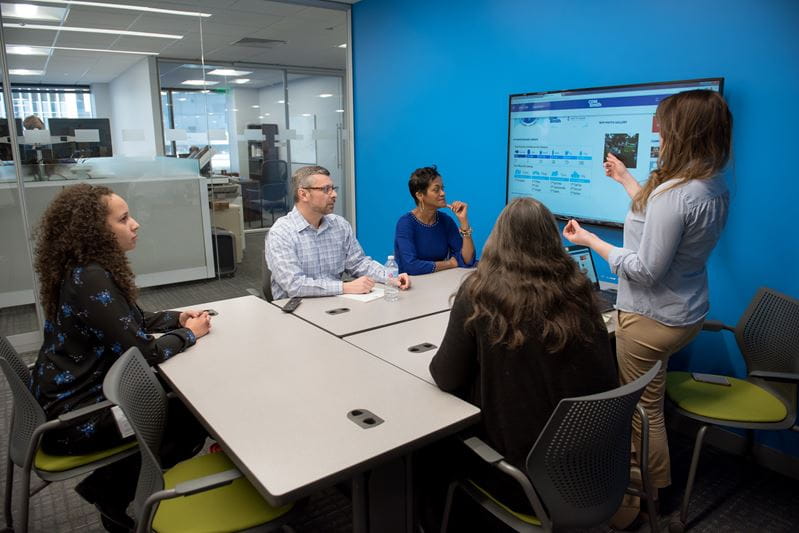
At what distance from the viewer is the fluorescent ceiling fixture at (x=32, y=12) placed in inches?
148

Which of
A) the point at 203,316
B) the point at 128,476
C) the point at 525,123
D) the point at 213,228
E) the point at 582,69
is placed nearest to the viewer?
the point at 128,476

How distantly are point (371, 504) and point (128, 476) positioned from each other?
1.00 m

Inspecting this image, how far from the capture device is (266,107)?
642cm

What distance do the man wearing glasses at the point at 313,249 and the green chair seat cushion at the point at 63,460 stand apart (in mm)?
1131

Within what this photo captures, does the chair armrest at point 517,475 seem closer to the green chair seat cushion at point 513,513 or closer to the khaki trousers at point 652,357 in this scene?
the green chair seat cushion at point 513,513

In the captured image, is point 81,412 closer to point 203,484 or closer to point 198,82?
point 203,484

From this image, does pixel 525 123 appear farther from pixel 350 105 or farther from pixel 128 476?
pixel 128 476

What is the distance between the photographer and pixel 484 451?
1.50 metres

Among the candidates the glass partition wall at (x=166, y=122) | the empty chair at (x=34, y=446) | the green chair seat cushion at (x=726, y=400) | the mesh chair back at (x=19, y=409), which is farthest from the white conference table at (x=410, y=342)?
the glass partition wall at (x=166, y=122)

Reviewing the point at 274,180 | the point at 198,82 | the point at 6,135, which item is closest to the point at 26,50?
the point at 6,135

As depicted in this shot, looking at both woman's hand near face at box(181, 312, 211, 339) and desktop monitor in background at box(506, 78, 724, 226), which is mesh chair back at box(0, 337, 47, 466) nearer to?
woman's hand near face at box(181, 312, 211, 339)

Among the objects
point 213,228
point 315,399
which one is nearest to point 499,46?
point 315,399

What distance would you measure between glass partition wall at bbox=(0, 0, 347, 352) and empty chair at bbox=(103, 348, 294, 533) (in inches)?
84.8

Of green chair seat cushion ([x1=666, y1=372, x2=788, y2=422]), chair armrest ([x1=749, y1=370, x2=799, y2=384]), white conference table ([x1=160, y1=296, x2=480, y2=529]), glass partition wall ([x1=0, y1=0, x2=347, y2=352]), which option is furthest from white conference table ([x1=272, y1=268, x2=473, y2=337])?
glass partition wall ([x1=0, y1=0, x2=347, y2=352])
